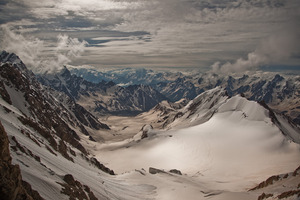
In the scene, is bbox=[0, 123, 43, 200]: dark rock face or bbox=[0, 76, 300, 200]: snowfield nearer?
bbox=[0, 123, 43, 200]: dark rock face

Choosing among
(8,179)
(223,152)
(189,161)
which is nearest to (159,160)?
(189,161)

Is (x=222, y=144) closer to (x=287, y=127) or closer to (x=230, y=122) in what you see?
(x=230, y=122)

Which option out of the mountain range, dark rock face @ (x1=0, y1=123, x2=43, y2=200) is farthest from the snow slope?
dark rock face @ (x1=0, y1=123, x2=43, y2=200)

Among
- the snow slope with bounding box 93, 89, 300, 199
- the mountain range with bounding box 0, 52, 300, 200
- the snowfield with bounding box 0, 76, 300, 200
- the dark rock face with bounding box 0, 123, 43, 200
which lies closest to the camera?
the dark rock face with bounding box 0, 123, 43, 200

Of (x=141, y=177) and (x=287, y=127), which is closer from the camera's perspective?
(x=141, y=177)

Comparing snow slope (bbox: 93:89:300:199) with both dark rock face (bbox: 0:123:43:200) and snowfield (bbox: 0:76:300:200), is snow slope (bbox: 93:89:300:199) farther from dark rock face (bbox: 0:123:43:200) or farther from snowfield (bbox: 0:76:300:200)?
dark rock face (bbox: 0:123:43:200)

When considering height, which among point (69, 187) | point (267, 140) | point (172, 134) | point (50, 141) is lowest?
point (172, 134)

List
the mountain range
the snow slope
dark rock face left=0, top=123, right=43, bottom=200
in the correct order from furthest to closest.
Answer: the snow slope < the mountain range < dark rock face left=0, top=123, right=43, bottom=200

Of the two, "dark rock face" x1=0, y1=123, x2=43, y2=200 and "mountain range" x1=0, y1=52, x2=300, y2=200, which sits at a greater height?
"dark rock face" x1=0, y1=123, x2=43, y2=200

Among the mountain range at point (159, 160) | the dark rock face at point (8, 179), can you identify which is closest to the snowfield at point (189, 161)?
the mountain range at point (159, 160)

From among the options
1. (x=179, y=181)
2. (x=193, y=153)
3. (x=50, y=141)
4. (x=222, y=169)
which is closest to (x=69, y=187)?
(x=50, y=141)

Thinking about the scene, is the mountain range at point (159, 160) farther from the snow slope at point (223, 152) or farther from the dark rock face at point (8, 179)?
the snow slope at point (223, 152)
